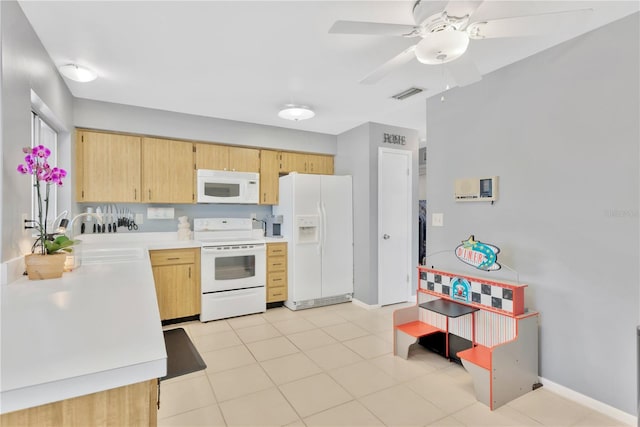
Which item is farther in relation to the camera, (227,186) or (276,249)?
(276,249)

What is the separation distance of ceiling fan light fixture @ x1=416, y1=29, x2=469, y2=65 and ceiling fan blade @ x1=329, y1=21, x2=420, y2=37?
0.09m

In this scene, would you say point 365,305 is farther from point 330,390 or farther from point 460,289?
point 330,390

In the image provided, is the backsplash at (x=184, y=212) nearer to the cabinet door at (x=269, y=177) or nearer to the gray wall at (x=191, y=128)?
the cabinet door at (x=269, y=177)

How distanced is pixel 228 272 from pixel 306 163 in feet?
6.18

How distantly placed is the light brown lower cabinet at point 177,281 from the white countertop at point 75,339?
6.40 feet

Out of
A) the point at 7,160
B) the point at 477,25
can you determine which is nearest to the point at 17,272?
the point at 7,160

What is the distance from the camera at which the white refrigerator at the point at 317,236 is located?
417cm

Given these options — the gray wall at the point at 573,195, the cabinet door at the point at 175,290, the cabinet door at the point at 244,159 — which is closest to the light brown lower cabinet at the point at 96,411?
the gray wall at the point at 573,195

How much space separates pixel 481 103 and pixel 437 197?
93cm

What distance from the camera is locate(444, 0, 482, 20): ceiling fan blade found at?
141 centimetres

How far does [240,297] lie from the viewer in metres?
3.89

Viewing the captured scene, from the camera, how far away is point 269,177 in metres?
4.42

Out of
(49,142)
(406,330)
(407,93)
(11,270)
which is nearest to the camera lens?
(11,270)

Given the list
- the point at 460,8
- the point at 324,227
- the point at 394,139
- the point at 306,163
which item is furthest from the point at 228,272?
the point at 460,8
